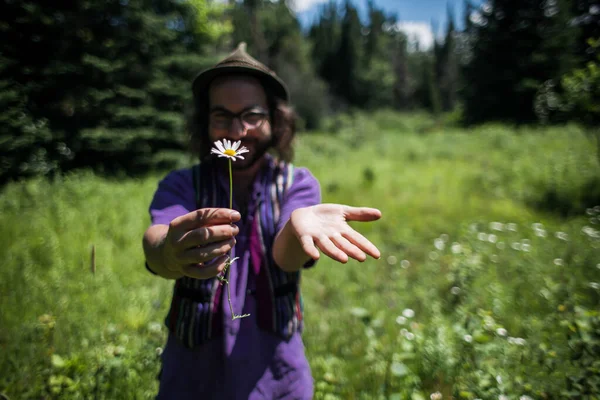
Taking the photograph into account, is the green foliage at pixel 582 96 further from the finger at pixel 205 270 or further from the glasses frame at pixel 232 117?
the finger at pixel 205 270

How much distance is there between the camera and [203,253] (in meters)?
0.81

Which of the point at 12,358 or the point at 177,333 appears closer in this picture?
the point at 177,333

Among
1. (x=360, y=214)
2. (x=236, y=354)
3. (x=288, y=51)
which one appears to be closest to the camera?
(x=360, y=214)

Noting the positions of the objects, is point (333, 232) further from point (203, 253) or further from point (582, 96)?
point (582, 96)

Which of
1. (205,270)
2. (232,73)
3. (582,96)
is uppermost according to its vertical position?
(582,96)

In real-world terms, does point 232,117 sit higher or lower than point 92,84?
lower

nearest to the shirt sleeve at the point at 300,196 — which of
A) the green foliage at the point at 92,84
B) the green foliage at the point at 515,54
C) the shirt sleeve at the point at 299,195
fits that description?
the shirt sleeve at the point at 299,195

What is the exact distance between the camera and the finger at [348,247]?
79cm

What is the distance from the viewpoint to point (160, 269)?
1006 millimetres

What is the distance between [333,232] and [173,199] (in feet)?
2.27

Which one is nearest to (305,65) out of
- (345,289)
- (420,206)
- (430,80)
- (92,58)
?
(430,80)

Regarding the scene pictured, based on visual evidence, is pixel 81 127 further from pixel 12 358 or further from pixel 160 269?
pixel 160 269

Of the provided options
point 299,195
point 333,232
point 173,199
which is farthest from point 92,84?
point 333,232

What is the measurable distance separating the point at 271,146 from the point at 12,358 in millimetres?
2052
